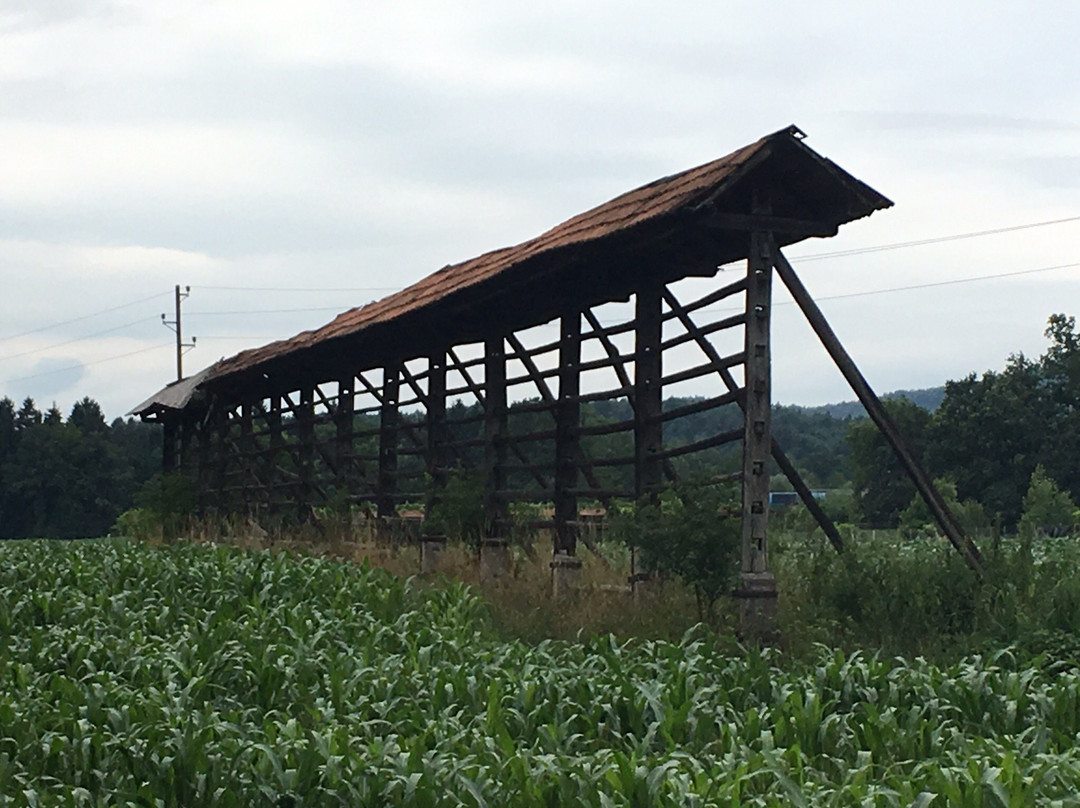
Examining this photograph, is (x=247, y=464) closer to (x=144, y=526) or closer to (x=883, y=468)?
(x=144, y=526)

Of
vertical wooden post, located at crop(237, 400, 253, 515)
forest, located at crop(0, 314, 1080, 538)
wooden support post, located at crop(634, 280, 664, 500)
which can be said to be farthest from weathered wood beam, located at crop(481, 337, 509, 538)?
forest, located at crop(0, 314, 1080, 538)

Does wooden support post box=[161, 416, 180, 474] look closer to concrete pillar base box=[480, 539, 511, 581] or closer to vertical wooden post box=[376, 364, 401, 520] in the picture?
vertical wooden post box=[376, 364, 401, 520]

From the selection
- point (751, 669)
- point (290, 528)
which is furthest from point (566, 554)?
point (290, 528)

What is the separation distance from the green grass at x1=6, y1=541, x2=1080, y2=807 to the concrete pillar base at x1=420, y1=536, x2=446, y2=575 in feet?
17.1

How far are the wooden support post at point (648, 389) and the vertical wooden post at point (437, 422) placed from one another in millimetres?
4560

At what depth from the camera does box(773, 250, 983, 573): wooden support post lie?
9.91 m

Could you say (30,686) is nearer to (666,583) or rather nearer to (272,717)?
(272,717)

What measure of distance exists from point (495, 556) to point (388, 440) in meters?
4.17

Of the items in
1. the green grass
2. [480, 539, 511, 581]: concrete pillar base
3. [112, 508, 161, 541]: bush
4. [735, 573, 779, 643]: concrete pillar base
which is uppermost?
[112, 508, 161, 541]: bush

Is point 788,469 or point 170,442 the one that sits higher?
point 170,442

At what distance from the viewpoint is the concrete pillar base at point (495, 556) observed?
13.8 meters

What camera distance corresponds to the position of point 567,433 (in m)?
12.8

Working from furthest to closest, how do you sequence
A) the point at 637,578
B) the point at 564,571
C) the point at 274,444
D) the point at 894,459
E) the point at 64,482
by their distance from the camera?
the point at 64,482 → the point at 894,459 → the point at 274,444 → the point at 564,571 → the point at 637,578

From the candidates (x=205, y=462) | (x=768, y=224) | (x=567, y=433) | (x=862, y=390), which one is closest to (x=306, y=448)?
(x=205, y=462)
